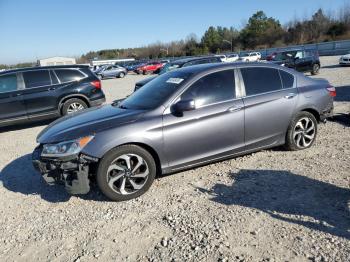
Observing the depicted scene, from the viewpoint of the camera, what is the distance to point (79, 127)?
4.45 metres

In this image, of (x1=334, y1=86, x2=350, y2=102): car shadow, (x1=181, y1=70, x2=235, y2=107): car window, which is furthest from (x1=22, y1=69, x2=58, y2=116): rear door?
(x1=334, y1=86, x2=350, y2=102): car shadow

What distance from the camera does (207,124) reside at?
15.7ft

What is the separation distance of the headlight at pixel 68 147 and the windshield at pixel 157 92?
3.31 ft

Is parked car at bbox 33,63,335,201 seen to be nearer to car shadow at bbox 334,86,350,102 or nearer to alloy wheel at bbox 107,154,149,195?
alloy wheel at bbox 107,154,149,195

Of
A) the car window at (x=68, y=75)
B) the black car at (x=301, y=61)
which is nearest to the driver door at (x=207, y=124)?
the car window at (x=68, y=75)

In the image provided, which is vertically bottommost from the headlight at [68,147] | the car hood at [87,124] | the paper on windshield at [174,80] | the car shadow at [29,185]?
the car shadow at [29,185]

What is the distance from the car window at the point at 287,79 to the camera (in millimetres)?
5613

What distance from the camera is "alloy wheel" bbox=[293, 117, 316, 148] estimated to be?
5.71 metres

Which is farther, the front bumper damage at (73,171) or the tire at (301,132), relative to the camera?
the tire at (301,132)

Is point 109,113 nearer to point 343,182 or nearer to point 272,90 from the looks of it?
point 272,90

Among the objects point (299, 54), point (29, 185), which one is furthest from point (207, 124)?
point (299, 54)

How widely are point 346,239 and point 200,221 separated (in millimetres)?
1457

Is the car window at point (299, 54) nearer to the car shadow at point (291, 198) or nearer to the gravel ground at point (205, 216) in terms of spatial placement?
the gravel ground at point (205, 216)

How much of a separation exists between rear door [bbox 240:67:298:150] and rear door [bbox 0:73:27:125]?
6.62 meters
